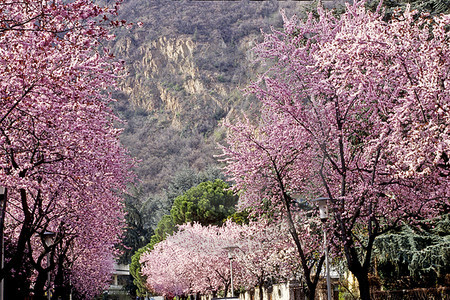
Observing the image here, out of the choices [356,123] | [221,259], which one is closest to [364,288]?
[356,123]

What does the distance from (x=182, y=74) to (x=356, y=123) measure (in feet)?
439

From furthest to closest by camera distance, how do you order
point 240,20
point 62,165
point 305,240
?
point 240,20, point 305,240, point 62,165

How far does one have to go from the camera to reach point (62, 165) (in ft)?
38.5

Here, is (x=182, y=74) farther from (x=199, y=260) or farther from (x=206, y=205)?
(x=199, y=260)

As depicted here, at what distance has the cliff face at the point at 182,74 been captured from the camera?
123438mm

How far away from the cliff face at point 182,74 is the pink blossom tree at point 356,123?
321ft

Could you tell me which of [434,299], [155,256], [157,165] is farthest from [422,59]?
[157,165]

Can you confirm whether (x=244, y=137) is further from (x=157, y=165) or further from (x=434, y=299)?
(x=157, y=165)

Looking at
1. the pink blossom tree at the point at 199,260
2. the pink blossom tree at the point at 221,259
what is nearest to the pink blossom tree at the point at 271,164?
the pink blossom tree at the point at 221,259

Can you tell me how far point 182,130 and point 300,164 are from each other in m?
116

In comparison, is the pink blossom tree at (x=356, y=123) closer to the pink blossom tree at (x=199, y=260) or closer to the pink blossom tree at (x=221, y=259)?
the pink blossom tree at (x=221, y=259)

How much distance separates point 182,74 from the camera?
145625mm

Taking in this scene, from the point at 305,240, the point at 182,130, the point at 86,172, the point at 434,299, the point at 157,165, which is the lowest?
the point at 434,299

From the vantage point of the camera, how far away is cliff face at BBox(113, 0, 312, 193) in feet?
405
